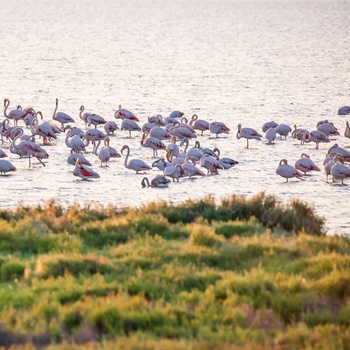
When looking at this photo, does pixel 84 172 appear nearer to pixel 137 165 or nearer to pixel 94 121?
pixel 137 165

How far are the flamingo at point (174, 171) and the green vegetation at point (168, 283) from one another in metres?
9.88

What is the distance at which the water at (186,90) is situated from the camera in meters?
22.7

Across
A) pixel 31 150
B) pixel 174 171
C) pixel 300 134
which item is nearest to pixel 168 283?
pixel 174 171

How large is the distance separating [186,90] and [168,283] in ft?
125

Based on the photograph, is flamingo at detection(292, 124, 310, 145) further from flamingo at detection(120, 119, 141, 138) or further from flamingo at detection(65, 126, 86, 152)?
flamingo at detection(65, 126, 86, 152)

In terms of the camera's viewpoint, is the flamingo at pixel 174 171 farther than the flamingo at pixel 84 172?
Yes

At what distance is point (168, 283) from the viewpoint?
10266 mm

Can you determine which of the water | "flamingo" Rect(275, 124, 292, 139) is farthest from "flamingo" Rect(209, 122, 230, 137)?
"flamingo" Rect(275, 124, 292, 139)

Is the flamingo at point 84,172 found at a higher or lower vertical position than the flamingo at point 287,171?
lower

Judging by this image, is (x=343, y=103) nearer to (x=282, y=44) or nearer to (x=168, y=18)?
(x=282, y=44)

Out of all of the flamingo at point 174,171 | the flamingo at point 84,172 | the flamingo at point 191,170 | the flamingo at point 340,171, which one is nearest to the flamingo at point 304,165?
the flamingo at point 340,171

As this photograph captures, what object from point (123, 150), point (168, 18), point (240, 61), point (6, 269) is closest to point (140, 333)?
point (6, 269)

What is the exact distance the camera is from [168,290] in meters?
10.1

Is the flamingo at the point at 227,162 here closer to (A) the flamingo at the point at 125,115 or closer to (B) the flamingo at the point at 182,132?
(B) the flamingo at the point at 182,132
